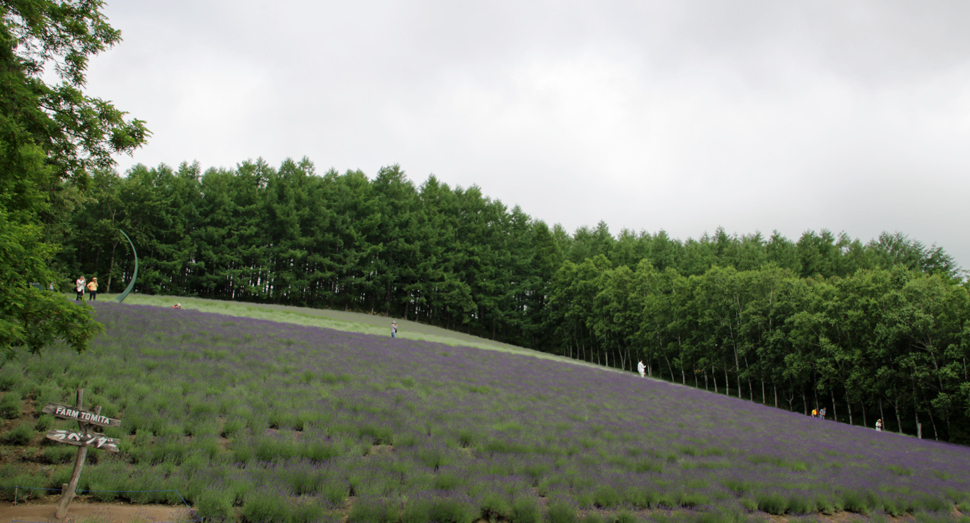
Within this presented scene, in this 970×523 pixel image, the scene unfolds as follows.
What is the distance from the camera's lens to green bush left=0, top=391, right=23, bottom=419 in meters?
8.66

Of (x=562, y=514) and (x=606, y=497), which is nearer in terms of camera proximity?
(x=562, y=514)

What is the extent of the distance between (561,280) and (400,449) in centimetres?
6101

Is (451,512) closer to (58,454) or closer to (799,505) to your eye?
(58,454)

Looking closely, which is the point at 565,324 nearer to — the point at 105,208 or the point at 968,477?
the point at 968,477

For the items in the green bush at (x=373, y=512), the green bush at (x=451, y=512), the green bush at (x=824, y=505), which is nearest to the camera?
the green bush at (x=373, y=512)

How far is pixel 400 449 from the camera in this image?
1002cm

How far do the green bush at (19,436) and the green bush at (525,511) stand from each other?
330 inches

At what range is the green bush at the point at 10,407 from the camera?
8.66m

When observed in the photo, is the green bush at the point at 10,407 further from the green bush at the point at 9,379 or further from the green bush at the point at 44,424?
the green bush at the point at 9,379

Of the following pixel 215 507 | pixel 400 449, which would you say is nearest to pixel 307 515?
pixel 215 507

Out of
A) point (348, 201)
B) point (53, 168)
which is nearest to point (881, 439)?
point (53, 168)

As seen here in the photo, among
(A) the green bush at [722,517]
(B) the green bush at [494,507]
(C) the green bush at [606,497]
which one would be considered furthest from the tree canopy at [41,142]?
(A) the green bush at [722,517]

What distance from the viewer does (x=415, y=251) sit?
6531 cm

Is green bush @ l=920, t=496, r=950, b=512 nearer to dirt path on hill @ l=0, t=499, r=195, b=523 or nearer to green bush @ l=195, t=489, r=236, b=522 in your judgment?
green bush @ l=195, t=489, r=236, b=522
